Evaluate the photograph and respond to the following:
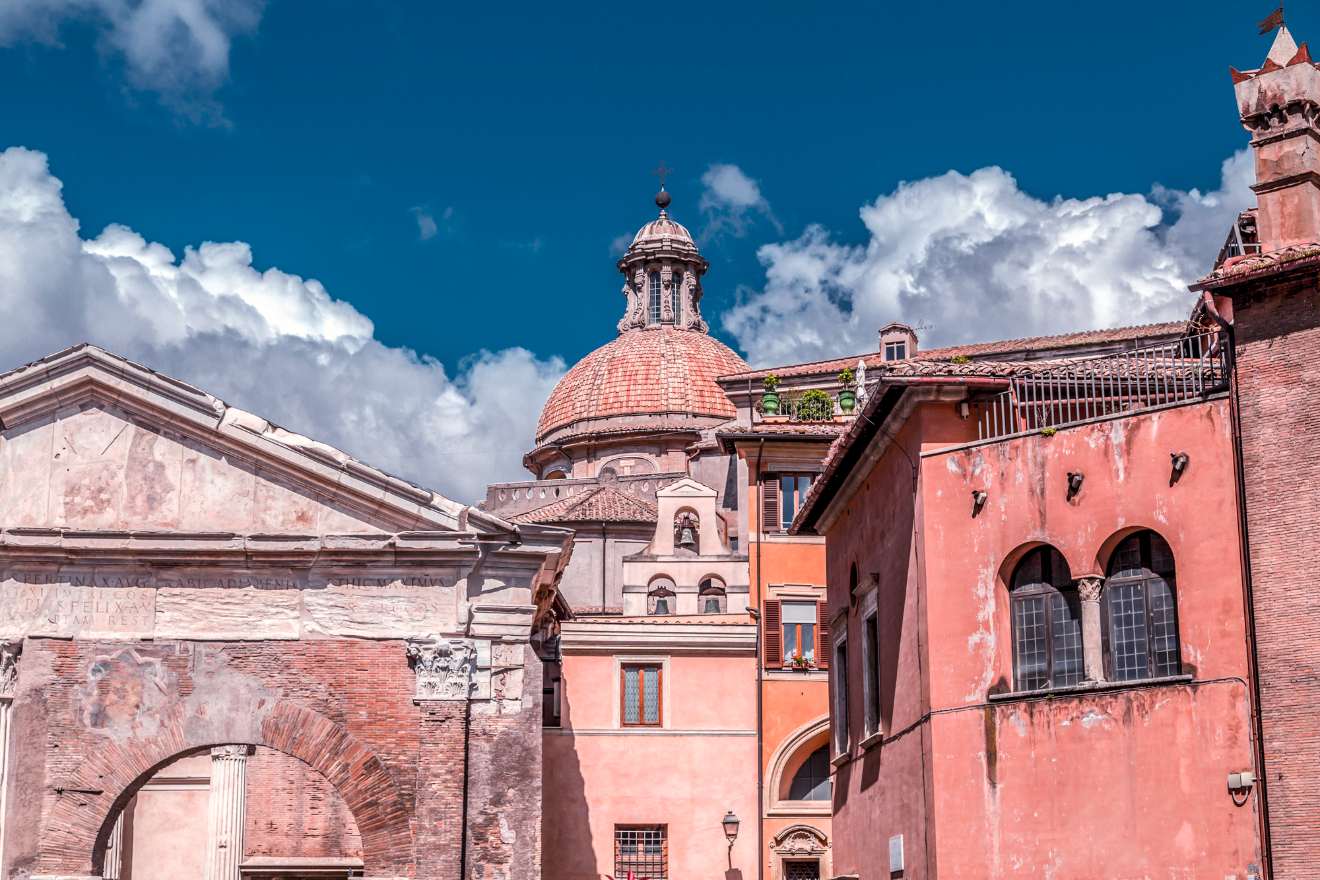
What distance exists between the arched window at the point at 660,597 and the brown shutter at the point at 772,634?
6.49m

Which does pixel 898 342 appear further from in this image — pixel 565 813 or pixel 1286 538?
pixel 1286 538

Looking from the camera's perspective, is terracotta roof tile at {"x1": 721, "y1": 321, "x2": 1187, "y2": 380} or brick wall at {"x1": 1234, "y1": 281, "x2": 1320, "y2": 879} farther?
terracotta roof tile at {"x1": 721, "y1": 321, "x2": 1187, "y2": 380}

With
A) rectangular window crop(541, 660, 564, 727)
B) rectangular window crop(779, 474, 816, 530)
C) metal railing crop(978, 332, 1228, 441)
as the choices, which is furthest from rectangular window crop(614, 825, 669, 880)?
metal railing crop(978, 332, 1228, 441)

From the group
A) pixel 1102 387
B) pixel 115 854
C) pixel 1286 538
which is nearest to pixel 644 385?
pixel 115 854

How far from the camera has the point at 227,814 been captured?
2900 cm

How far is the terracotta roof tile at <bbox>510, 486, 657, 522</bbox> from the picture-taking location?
169 ft

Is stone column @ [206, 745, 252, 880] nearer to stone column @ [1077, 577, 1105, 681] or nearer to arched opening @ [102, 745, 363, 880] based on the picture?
arched opening @ [102, 745, 363, 880]

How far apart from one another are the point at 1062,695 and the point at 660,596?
994 inches

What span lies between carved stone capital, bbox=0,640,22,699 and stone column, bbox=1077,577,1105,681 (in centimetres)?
1325

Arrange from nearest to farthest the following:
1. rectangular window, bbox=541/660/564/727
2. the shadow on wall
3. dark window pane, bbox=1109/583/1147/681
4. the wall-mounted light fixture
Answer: the wall-mounted light fixture, dark window pane, bbox=1109/583/1147/681, the shadow on wall, rectangular window, bbox=541/660/564/727

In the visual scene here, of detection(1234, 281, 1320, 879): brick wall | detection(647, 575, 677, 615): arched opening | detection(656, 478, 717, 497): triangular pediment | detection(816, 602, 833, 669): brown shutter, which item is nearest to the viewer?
detection(1234, 281, 1320, 879): brick wall

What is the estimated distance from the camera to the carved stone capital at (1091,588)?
57.0 feet

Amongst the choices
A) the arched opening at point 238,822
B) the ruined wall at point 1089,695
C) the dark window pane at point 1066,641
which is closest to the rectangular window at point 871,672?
the ruined wall at point 1089,695

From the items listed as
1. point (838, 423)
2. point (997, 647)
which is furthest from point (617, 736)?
point (997, 647)
